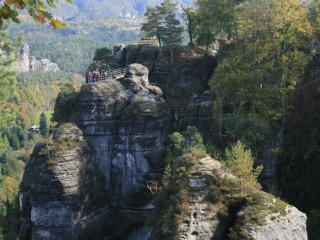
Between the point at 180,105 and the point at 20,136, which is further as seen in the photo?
the point at 20,136

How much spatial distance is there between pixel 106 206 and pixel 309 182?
16732 mm

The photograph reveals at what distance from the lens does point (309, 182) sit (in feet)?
77.8

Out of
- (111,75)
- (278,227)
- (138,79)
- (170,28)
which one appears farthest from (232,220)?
(170,28)

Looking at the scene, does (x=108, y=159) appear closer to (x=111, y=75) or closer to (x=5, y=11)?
(x=111, y=75)

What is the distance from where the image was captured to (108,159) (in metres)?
30.0

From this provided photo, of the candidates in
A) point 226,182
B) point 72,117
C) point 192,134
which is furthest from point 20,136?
point 226,182

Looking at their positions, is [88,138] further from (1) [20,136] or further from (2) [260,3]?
(1) [20,136]

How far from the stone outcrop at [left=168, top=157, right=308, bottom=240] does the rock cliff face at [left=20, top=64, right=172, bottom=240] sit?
41.4 ft

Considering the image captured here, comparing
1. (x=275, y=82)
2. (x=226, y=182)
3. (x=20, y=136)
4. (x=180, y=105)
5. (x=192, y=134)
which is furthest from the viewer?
(x=20, y=136)

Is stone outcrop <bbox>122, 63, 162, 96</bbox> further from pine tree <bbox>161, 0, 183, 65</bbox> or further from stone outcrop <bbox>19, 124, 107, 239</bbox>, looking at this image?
stone outcrop <bbox>19, 124, 107, 239</bbox>

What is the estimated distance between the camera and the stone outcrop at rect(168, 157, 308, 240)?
1439 centimetres

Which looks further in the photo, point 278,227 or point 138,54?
point 138,54

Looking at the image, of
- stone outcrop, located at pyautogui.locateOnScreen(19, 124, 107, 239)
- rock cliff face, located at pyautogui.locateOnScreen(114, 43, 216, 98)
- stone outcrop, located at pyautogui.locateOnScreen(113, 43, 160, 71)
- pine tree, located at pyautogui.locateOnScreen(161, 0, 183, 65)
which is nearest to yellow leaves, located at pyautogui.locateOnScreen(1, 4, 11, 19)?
stone outcrop, located at pyautogui.locateOnScreen(19, 124, 107, 239)

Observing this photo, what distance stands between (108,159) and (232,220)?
1624 centimetres
